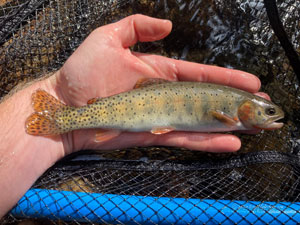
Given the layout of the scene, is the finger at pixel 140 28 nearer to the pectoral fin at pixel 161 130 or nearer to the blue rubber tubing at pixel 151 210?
the pectoral fin at pixel 161 130

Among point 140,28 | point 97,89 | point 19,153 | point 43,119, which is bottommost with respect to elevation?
point 19,153

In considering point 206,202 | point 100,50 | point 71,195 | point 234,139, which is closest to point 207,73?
point 234,139

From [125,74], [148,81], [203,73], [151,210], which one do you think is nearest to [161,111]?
[148,81]

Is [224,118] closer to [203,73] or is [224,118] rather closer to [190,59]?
[203,73]

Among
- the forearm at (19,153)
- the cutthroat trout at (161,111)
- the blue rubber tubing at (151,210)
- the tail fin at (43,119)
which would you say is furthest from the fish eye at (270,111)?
the forearm at (19,153)

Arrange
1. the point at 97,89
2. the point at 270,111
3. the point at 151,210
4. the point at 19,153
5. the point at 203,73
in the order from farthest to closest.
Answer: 1. the point at 203,73
2. the point at 97,89
3. the point at 270,111
4. the point at 19,153
5. the point at 151,210

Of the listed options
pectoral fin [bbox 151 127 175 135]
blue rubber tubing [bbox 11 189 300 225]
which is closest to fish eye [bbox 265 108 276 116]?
blue rubber tubing [bbox 11 189 300 225]
